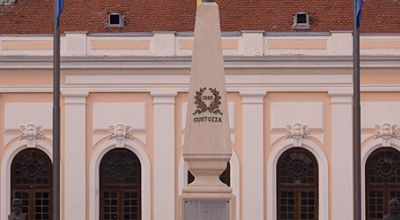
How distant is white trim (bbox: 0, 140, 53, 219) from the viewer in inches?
2096

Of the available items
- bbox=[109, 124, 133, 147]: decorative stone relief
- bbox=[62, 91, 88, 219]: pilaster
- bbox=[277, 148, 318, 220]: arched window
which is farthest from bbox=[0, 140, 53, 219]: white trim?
bbox=[277, 148, 318, 220]: arched window

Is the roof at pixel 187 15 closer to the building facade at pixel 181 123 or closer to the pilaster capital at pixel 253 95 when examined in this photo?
the building facade at pixel 181 123

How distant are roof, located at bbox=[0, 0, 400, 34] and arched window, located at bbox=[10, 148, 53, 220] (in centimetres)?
476

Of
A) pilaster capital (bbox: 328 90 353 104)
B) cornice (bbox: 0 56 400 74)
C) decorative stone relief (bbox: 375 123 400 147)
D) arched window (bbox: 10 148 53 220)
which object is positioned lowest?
arched window (bbox: 10 148 53 220)

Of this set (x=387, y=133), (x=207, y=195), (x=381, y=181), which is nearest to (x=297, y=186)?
(x=381, y=181)

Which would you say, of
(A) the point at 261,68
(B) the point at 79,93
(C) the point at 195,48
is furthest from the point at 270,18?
(C) the point at 195,48

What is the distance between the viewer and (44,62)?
53281 millimetres

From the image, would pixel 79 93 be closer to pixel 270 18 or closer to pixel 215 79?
pixel 270 18

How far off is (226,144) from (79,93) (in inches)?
706

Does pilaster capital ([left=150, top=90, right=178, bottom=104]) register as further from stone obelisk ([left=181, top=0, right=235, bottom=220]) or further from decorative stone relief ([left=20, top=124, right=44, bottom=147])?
stone obelisk ([left=181, top=0, right=235, bottom=220])

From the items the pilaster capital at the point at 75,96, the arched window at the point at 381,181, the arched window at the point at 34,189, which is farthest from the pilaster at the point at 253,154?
the arched window at the point at 34,189

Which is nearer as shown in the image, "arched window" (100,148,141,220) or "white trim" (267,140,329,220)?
"white trim" (267,140,329,220)

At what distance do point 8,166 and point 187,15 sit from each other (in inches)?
312

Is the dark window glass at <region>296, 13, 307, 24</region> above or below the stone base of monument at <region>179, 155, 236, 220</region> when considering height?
above
